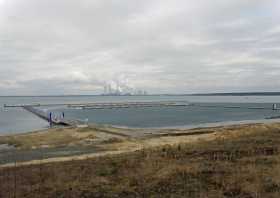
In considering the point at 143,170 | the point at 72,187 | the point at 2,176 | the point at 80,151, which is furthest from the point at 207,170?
the point at 80,151

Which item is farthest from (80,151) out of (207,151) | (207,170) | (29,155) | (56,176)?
(207,170)

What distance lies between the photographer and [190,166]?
612 inches

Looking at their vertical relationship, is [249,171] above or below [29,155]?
above

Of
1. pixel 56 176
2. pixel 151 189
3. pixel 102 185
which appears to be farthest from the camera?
pixel 56 176

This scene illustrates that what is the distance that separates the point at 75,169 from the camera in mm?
16703

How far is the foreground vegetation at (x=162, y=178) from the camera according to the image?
11570mm

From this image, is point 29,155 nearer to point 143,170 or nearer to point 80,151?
point 80,151

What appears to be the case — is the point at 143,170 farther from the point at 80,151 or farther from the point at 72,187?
the point at 80,151

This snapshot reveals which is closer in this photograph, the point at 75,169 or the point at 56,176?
the point at 56,176

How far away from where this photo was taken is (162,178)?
1357cm

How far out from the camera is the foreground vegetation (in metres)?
11.6

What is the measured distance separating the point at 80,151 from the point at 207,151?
40.0 ft

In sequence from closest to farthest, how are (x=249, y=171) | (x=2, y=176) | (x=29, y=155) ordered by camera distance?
(x=249, y=171), (x=2, y=176), (x=29, y=155)

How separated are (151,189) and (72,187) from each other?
9.09ft
